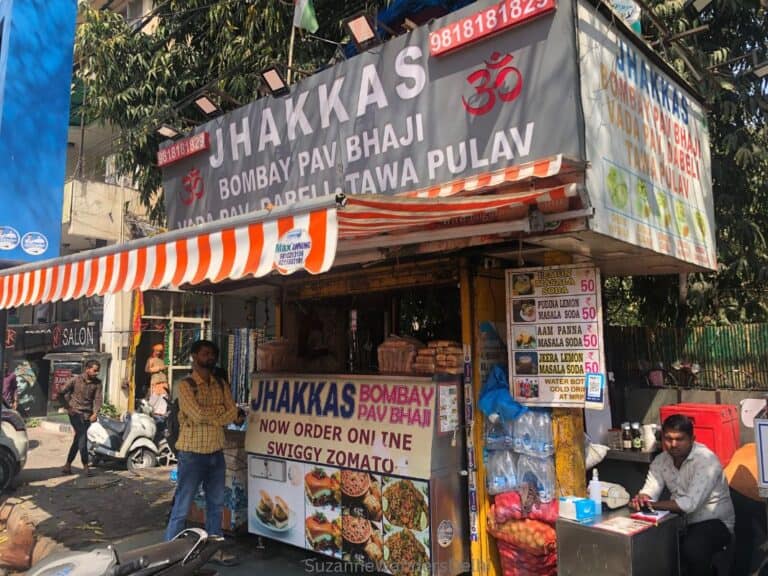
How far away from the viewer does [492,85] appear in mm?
4277

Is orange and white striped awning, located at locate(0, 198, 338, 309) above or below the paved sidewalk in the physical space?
above

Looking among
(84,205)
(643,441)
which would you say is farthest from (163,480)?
(84,205)

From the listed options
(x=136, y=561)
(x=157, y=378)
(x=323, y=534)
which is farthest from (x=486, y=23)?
(x=157, y=378)

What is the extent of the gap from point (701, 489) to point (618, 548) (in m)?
0.94

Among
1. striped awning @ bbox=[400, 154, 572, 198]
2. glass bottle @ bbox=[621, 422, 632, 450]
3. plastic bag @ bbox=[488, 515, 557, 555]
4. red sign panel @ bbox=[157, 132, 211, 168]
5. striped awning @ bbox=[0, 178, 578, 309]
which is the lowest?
plastic bag @ bbox=[488, 515, 557, 555]

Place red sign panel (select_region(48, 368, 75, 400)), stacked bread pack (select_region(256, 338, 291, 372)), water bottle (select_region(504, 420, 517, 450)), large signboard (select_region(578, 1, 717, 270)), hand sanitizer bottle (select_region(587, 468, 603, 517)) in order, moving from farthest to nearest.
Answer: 1. red sign panel (select_region(48, 368, 75, 400))
2. stacked bread pack (select_region(256, 338, 291, 372))
3. water bottle (select_region(504, 420, 517, 450))
4. hand sanitizer bottle (select_region(587, 468, 603, 517))
5. large signboard (select_region(578, 1, 717, 270))

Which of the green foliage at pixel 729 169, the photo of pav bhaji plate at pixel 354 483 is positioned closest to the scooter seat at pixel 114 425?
the photo of pav bhaji plate at pixel 354 483

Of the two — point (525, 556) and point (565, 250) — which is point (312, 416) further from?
point (565, 250)

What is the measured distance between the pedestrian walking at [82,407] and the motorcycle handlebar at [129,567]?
23.2ft

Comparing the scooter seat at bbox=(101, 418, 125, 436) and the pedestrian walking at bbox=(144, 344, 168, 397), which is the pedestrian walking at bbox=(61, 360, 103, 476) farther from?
the pedestrian walking at bbox=(144, 344, 168, 397)

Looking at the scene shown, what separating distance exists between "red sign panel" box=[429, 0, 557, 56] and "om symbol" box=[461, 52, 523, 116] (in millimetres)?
195

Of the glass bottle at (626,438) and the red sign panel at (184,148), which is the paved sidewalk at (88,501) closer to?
the red sign panel at (184,148)

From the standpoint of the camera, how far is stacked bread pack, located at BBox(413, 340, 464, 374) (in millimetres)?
4758

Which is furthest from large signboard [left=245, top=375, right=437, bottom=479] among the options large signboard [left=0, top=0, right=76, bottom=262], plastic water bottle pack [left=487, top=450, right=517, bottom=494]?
large signboard [left=0, top=0, right=76, bottom=262]
